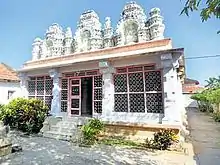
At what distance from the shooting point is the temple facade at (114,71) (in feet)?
31.3

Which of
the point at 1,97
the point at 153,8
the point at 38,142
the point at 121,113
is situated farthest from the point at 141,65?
the point at 1,97

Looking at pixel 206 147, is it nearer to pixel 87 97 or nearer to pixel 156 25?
pixel 156 25

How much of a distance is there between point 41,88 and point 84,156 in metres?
8.01

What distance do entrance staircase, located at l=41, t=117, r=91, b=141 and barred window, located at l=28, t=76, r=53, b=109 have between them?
195 cm

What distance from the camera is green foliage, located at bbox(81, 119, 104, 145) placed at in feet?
31.5

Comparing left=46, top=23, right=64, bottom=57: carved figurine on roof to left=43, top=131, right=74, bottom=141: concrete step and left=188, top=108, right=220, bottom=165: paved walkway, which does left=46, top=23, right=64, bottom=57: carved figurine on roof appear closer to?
left=43, top=131, right=74, bottom=141: concrete step

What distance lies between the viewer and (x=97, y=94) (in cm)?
1173

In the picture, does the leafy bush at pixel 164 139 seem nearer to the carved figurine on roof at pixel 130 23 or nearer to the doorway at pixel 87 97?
the carved figurine on roof at pixel 130 23

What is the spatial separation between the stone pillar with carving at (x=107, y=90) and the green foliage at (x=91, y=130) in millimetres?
796

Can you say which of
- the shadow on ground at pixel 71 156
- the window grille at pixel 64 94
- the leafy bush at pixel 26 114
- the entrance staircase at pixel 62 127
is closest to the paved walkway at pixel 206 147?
the shadow on ground at pixel 71 156

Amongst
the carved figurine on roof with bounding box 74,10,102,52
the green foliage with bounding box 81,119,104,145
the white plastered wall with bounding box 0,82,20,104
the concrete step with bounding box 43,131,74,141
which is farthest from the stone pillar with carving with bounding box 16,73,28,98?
the green foliage with bounding box 81,119,104,145

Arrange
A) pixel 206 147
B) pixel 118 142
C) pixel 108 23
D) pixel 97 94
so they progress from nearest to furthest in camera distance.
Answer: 1. pixel 206 147
2. pixel 118 142
3. pixel 97 94
4. pixel 108 23

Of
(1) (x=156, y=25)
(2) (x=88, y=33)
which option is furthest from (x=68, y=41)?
(1) (x=156, y=25)

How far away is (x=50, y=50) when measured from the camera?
1509 centimetres
